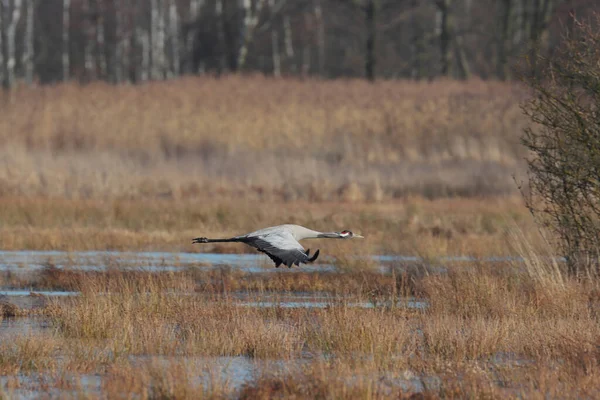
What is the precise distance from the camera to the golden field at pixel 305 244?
8680 mm

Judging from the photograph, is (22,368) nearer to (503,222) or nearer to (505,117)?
(503,222)

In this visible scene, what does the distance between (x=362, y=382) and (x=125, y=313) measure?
346 cm

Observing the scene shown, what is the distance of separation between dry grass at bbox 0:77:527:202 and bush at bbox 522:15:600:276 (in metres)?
10.1

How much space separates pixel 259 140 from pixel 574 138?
14.3 metres

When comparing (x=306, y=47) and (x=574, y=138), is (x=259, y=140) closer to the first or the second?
(x=574, y=138)

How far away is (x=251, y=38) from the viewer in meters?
45.2

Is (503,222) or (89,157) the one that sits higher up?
(89,157)

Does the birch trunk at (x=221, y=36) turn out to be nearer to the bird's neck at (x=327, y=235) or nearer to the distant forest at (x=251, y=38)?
the distant forest at (x=251, y=38)

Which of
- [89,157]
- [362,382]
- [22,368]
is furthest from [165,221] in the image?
[362,382]

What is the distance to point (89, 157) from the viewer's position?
24469 millimetres

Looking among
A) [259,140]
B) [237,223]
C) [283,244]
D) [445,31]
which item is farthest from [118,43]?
[283,244]

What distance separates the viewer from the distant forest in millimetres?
45281

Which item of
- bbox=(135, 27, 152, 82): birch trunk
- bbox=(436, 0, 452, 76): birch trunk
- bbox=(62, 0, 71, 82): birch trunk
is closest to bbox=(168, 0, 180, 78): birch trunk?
bbox=(135, 27, 152, 82): birch trunk

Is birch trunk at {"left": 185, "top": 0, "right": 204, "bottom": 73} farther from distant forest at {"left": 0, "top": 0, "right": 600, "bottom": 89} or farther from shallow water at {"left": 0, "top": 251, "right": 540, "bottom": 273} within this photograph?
shallow water at {"left": 0, "top": 251, "right": 540, "bottom": 273}
